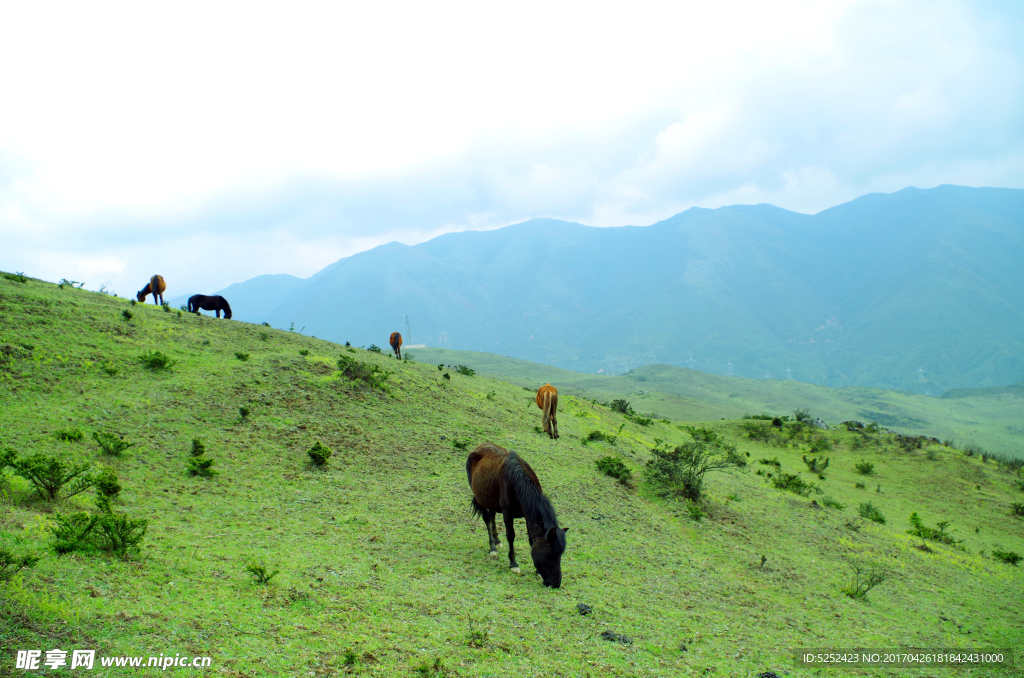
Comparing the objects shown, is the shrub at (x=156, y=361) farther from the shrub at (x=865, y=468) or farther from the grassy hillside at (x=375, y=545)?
the shrub at (x=865, y=468)

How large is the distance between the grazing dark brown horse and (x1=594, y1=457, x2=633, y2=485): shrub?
7647mm

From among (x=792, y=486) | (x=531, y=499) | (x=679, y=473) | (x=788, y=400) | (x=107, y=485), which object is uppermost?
(x=788, y=400)

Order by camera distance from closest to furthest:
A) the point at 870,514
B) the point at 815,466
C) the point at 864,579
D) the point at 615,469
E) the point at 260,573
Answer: the point at 260,573, the point at 864,579, the point at 615,469, the point at 870,514, the point at 815,466

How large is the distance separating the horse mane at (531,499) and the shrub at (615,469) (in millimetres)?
8236

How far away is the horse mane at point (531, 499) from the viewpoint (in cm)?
888

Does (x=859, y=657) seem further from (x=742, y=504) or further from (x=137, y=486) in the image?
(x=137, y=486)

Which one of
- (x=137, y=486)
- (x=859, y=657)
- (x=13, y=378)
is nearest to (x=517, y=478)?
(x=859, y=657)

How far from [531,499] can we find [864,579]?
9.32 metres

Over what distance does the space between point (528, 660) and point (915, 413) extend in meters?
129

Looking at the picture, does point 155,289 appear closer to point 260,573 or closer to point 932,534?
point 260,573

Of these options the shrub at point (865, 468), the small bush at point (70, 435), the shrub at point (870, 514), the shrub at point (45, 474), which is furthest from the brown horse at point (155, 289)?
the shrub at point (865, 468)

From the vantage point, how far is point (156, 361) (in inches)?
606

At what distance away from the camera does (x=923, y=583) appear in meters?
12.7

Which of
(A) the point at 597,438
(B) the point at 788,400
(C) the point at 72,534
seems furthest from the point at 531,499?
(B) the point at 788,400
